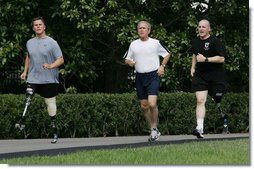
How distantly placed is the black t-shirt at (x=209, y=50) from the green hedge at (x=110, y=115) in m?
2.23

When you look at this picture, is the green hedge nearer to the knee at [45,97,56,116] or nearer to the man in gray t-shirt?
the knee at [45,97,56,116]

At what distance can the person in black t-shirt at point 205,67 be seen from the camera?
1067 centimetres

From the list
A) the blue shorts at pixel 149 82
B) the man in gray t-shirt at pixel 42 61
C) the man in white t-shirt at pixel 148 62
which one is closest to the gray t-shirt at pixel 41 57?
the man in gray t-shirt at pixel 42 61

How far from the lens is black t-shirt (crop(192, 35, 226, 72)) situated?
35.1 ft

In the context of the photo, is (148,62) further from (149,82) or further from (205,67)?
(205,67)

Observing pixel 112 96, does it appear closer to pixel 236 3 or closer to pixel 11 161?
pixel 236 3

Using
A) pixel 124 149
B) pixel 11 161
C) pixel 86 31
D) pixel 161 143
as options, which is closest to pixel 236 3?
pixel 86 31

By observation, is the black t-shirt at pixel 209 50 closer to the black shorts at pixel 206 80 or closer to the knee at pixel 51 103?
the black shorts at pixel 206 80

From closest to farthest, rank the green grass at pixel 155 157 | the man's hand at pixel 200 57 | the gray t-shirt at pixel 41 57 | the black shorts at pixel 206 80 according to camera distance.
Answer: the green grass at pixel 155 157, the gray t-shirt at pixel 41 57, the man's hand at pixel 200 57, the black shorts at pixel 206 80

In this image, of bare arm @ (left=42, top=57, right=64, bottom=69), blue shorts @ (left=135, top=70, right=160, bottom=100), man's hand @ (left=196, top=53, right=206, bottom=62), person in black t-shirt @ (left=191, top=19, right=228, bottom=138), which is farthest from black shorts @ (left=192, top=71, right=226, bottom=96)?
bare arm @ (left=42, top=57, right=64, bottom=69)

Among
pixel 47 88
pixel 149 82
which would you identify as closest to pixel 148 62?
pixel 149 82

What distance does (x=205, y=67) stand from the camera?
10891mm

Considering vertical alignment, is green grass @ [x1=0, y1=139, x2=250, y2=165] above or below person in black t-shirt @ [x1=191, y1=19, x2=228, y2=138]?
below

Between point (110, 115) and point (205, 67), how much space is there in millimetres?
2366
